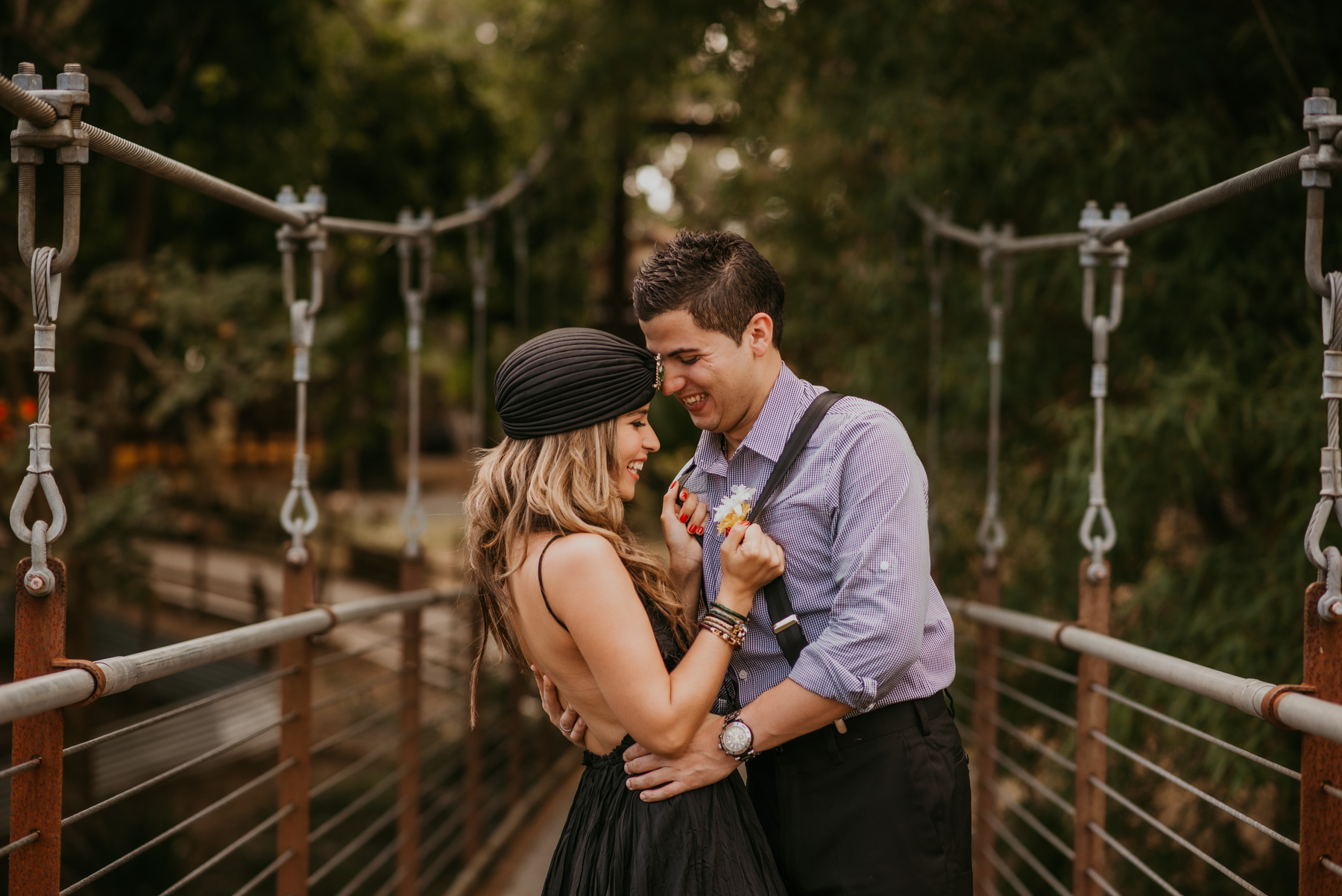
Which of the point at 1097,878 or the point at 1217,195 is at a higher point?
the point at 1217,195

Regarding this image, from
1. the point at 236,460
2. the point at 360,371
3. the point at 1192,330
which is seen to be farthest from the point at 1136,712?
the point at 236,460

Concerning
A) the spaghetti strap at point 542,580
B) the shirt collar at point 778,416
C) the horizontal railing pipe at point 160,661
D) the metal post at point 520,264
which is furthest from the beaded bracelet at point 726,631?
the metal post at point 520,264

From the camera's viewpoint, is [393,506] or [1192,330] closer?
[1192,330]

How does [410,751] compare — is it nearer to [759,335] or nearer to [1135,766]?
[759,335]

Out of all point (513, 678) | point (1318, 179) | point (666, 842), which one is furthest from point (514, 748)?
point (1318, 179)

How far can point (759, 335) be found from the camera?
1.71 metres

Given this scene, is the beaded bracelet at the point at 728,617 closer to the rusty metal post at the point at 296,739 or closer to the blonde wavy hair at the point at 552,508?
the blonde wavy hair at the point at 552,508

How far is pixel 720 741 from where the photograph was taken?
155cm

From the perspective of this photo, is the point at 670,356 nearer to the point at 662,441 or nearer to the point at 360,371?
the point at 662,441

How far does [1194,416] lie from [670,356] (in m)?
2.33

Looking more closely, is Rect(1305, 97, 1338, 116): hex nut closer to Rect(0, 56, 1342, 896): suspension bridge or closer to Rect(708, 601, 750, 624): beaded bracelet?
Rect(0, 56, 1342, 896): suspension bridge

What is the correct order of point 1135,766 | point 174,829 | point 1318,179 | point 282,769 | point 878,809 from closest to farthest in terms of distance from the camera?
point 1318,179 → point 878,809 → point 174,829 → point 282,769 → point 1135,766

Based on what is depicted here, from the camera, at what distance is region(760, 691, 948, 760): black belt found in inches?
63.7

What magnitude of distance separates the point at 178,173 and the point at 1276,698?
5.94 feet
